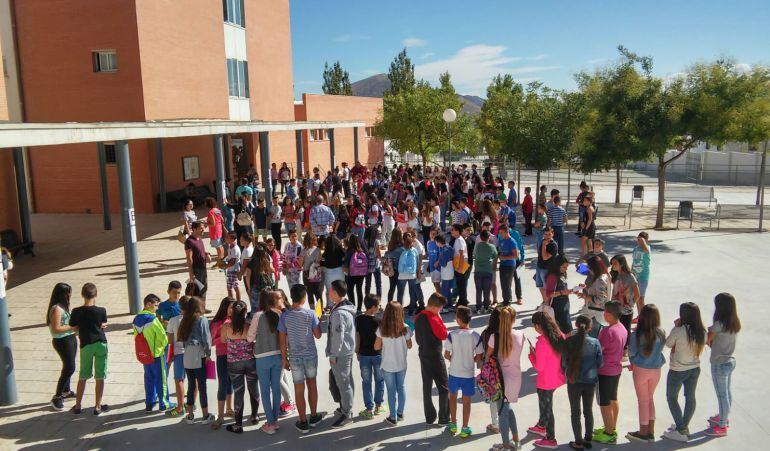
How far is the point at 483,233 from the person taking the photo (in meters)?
9.77

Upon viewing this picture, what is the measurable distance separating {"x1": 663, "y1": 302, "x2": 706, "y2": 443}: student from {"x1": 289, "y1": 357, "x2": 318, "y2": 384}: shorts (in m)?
3.61

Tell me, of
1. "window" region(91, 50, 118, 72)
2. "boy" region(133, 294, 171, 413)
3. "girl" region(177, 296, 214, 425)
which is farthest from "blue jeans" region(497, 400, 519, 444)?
"window" region(91, 50, 118, 72)

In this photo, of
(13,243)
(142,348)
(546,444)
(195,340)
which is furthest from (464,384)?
(13,243)

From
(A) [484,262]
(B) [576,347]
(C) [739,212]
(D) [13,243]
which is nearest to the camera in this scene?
(B) [576,347]

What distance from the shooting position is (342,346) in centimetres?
650

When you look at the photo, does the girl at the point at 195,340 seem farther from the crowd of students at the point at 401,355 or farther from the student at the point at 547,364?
the student at the point at 547,364

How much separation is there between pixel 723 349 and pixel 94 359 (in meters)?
6.73

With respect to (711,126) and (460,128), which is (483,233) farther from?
(460,128)

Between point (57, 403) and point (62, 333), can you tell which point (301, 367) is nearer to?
point (62, 333)

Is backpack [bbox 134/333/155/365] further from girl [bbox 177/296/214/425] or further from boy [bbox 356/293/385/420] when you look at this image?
boy [bbox 356/293/385/420]

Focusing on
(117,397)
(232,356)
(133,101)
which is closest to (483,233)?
(232,356)

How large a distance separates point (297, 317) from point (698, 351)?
158 inches

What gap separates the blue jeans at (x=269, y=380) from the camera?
642cm

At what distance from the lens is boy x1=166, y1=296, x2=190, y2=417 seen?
21.9 ft
